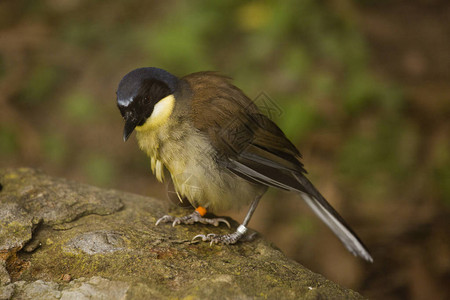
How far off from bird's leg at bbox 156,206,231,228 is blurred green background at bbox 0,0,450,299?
1.67 m

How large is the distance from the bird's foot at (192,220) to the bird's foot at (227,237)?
0.63 ft

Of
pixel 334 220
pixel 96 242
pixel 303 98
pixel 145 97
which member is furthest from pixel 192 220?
pixel 303 98

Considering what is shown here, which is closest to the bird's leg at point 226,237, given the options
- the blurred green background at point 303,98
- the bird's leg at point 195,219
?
the bird's leg at point 195,219

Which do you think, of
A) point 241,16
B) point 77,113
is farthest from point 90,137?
point 241,16

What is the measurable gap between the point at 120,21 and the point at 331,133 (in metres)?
3.60

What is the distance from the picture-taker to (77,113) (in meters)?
6.60

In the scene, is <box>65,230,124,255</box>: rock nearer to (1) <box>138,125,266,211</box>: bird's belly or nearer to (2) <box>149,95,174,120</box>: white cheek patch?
(1) <box>138,125,266,211</box>: bird's belly

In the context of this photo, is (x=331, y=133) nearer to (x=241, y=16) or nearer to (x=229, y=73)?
(x=229, y=73)

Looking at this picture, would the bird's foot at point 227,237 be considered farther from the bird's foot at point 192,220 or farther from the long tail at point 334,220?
the long tail at point 334,220

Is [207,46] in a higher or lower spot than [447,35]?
lower

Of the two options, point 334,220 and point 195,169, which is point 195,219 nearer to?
A: point 195,169

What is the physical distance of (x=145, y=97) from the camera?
138 inches

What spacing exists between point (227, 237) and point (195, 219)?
320 millimetres

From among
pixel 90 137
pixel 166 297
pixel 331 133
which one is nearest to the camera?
pixel 166 297
